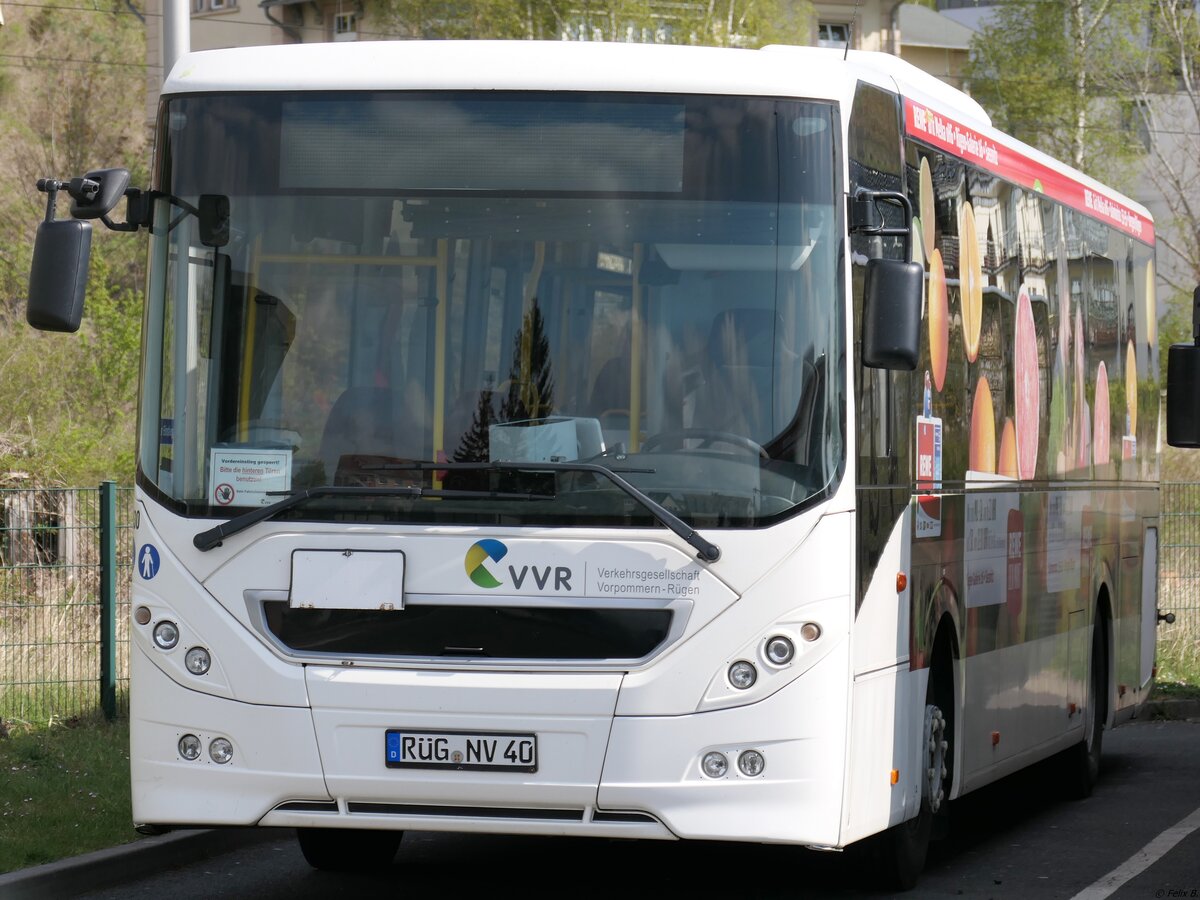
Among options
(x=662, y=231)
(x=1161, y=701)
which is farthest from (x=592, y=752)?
(x=1161, y=701)

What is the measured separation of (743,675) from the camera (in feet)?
23.8

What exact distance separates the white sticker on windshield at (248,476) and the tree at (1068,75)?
46.6 m

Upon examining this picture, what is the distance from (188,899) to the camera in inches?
343

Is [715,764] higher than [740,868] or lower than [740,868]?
higher

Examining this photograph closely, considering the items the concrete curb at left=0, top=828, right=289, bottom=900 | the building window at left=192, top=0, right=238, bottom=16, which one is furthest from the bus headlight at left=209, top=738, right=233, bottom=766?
the building window at left=192, top=0, right=238, bottom=16

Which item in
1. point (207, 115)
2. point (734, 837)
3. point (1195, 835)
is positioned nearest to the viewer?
point (734, 837)

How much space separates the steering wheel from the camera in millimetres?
7371

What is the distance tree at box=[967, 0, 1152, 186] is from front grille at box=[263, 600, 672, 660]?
4655 cm

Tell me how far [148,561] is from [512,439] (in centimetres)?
143

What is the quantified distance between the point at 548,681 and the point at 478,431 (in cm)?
92

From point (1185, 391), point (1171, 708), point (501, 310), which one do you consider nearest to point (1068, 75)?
point (1171, 708)

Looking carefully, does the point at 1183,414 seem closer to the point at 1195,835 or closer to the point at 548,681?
the point at 1195,835

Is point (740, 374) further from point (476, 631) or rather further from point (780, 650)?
point (476, 631)

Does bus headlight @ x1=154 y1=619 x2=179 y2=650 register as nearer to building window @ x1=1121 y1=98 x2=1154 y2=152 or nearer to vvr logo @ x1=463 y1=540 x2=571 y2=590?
vvr logo @ x1=463 y1=540 x2=571 y2=590
